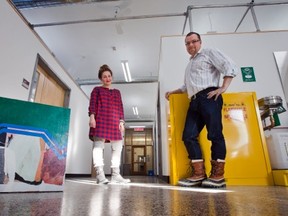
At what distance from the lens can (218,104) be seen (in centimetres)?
141

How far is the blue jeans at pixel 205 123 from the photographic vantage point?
1.36 metres

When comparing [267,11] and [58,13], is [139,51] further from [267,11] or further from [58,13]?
[267,11]

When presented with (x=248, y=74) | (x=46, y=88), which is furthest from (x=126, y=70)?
(x=248, y=74)

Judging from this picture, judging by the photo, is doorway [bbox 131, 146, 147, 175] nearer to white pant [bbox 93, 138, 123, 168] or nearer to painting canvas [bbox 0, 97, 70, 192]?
white pant [bbox 93, 138, 123, 168]

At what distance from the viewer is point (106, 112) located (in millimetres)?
1917

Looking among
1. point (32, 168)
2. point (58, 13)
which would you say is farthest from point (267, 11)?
point (32, 168)

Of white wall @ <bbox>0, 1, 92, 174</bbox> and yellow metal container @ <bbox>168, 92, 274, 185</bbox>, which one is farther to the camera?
white wall @ <bbox>0, 1, 92, 174</bbox>

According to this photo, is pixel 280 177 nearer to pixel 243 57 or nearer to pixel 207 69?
pixel 207 69

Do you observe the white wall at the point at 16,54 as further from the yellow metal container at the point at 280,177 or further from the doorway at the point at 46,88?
the yellow metal container at the point at 280,177

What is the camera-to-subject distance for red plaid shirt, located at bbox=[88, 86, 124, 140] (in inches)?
71.6

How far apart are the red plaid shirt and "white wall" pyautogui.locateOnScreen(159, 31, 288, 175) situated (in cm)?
60

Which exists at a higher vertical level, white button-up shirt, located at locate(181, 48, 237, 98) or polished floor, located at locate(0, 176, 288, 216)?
white button-up shirt, located at locate(181, 48, 237, 98)

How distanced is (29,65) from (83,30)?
6.75 ft

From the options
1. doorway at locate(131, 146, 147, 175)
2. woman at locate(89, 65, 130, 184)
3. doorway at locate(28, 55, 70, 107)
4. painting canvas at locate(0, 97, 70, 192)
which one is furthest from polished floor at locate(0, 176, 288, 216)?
doorway at locate(131, 146, 147, 175)
